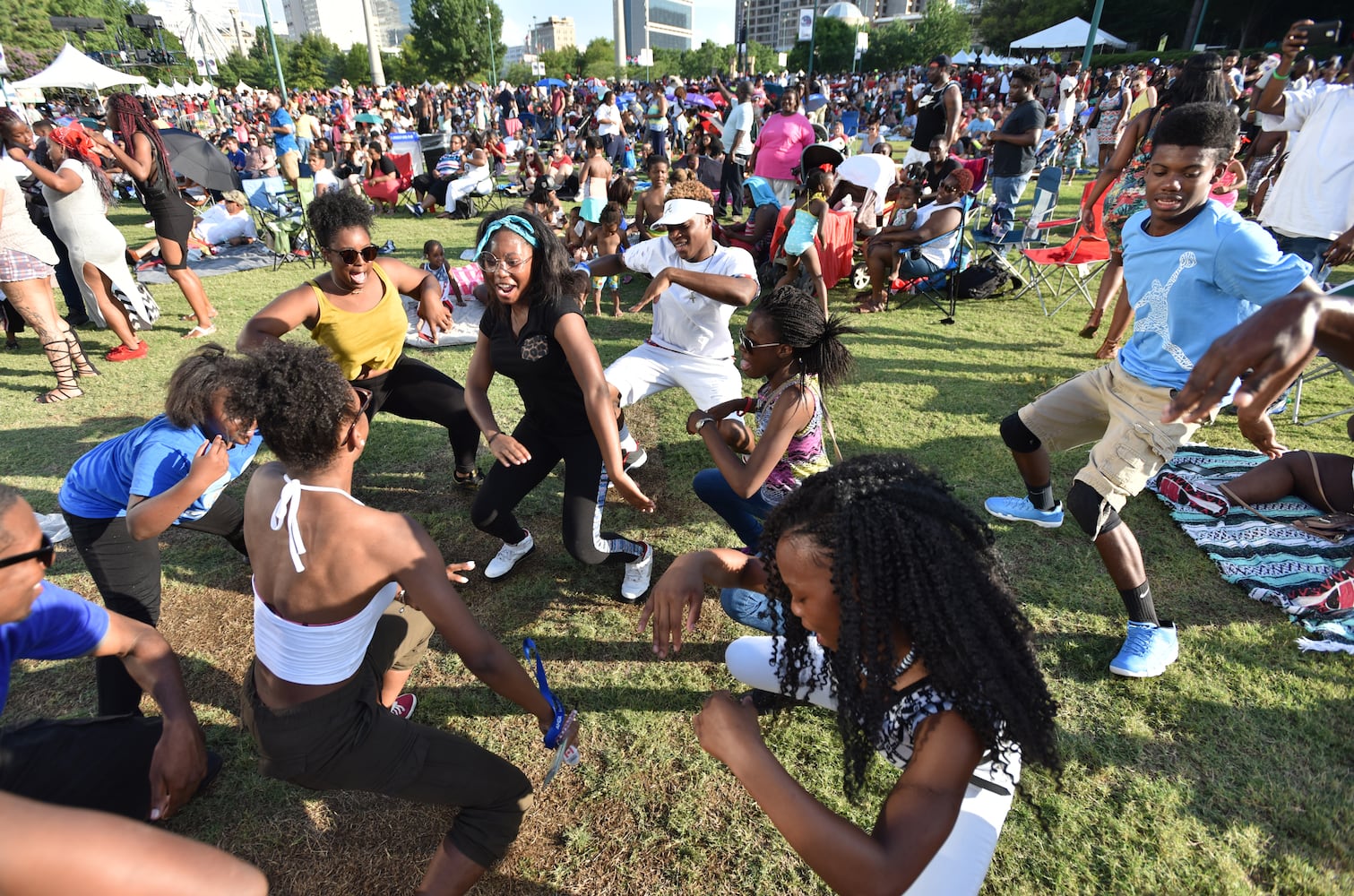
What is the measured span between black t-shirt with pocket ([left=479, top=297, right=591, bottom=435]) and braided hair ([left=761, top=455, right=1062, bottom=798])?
78.3 inches

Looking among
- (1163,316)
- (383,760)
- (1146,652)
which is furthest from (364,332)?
(1146,652)

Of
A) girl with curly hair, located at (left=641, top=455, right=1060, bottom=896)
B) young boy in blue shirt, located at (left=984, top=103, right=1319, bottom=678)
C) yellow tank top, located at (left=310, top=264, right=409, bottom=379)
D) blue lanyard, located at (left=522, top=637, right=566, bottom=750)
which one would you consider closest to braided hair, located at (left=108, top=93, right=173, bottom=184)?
yellow tank top, located at (left=310, top=264, right=409, bottom=379)

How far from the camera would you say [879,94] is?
3152 centimetres

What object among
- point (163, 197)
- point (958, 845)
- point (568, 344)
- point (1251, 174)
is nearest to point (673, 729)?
point (958, 845)

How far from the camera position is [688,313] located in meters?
4.34

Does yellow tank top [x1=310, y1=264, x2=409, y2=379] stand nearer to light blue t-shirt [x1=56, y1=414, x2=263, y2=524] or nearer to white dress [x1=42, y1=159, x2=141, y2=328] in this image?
light blue t-shirt [x1=56, y1=414, x2=263, y2=524]

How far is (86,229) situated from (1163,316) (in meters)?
8.37

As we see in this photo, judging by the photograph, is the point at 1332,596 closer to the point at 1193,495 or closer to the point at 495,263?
the point at 1193,495

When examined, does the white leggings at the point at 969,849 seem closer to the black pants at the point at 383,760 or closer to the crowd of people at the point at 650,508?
the crowd of people at the point at 650,508

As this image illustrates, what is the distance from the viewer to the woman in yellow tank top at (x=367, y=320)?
3674 mm

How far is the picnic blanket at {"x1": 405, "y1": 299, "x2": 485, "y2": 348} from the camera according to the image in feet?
24.0

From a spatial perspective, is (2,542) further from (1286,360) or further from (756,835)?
(1286,360)

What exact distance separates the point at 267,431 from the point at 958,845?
215 centimetres

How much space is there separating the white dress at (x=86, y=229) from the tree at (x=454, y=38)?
5468 centimetres
